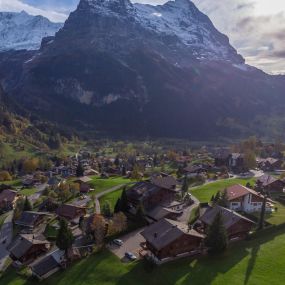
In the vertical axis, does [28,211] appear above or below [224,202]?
below

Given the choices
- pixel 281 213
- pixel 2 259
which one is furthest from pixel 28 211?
pixel 281 213

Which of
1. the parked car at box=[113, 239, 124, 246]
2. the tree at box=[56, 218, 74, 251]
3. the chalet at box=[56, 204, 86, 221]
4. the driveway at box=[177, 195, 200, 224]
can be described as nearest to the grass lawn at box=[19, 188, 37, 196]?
the chalet at box=[56, 204, 86, 221]

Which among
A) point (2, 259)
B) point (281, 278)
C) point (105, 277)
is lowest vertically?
point (2, 259)

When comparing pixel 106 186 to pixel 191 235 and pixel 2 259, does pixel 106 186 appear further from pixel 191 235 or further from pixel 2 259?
pixel 191 235

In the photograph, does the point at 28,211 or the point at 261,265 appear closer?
the point at 261,265

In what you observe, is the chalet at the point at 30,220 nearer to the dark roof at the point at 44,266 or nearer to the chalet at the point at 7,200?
the chalet at the point at 7,200

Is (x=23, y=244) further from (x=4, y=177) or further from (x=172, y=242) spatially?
(x=4, y=177)
